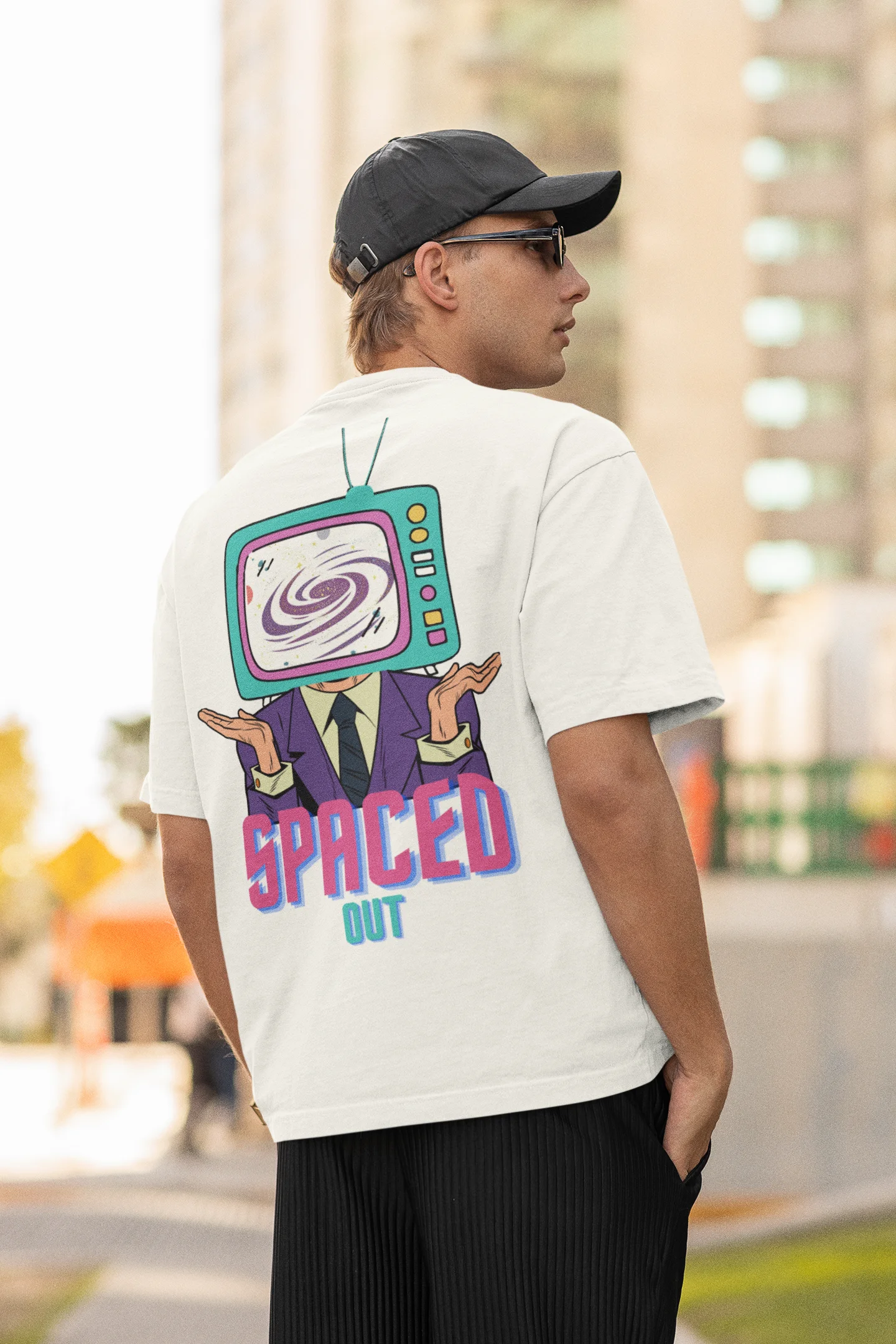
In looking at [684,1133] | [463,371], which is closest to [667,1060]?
[684,1133]

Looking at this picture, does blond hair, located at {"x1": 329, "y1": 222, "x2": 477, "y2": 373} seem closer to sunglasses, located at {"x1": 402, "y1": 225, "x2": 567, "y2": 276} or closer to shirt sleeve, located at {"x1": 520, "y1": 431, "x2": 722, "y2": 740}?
sunglasses, located at {"x1": 402, "y1": 225, "x2": 567, "y2": 276}

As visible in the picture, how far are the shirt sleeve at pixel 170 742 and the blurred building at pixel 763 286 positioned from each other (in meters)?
42.9

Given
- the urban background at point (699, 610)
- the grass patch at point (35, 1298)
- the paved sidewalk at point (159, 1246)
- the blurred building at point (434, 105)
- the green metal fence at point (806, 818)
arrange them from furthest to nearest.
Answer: the blurred building at point (434, 105), the green metal fence at point (806, 818), the urban background at point (699, 610), the paved sidewalk at point (159, 1246), the grass patch at point (35, 1298)

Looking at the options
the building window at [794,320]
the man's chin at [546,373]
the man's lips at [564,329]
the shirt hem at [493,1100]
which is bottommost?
the building window at [794,320]

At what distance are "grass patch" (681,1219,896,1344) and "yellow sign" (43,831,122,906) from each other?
35.2ft

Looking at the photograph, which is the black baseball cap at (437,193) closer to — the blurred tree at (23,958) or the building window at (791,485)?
the blurred tree at (23,958)

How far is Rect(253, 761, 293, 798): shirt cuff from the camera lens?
1.93m

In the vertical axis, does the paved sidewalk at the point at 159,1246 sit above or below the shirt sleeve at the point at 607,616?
below

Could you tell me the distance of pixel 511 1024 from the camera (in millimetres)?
1785

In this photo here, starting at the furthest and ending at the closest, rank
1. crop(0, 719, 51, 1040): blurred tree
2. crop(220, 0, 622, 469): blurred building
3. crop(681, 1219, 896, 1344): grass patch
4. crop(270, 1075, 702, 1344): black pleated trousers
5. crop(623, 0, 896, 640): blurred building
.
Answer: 1. crop(0, 719, 51, 1040): blurred tree
2. crop(623, 0, 896, 640): blurred building
3. crop(220, 0, 622, 469): blurred building
4. crop(681, 1219, 896, 1344): grass patch
5. crop(270, 1075, 702, 1344): black pleated trousers

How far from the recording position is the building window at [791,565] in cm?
5641

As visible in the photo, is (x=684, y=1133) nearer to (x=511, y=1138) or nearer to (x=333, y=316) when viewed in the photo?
(x=511, y=1138)

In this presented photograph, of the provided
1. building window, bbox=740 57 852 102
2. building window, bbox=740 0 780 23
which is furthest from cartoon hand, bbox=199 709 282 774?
building window, bbox=740 0 780 23

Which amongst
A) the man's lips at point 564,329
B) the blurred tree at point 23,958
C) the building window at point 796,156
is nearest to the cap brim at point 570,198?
the man's lips at point 564,329
